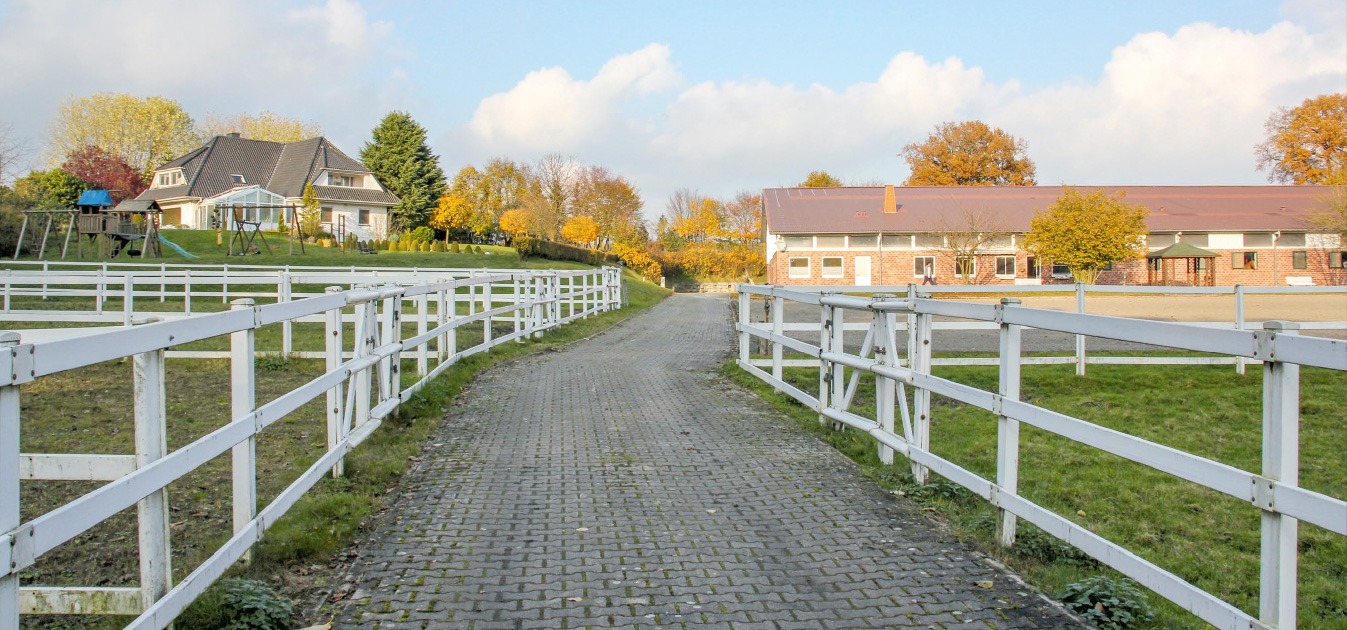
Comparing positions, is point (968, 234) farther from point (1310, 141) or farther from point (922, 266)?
point (1310, 141)

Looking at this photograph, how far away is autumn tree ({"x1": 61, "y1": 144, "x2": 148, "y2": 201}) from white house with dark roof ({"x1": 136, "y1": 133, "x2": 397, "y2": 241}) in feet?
7.53

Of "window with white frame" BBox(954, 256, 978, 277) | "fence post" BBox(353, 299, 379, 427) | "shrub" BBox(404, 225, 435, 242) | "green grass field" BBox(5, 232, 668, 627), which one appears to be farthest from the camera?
"shrub" BBox(404, 225, 435, 242)

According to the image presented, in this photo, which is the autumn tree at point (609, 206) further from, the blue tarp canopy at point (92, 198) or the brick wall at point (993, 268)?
the blue tarp canopy at point (92, 198)

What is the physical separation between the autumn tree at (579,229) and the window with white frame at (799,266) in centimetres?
2198

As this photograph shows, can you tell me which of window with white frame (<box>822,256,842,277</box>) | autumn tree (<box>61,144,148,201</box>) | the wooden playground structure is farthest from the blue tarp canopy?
window with white frame (<box>822,256,842,277</box>)

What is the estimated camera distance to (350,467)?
21.6ft

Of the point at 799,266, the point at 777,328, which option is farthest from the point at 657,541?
the point at 799,266

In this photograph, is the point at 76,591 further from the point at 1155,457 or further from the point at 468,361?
the point at 468,361

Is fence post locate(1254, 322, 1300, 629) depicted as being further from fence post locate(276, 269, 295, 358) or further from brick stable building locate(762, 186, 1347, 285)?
brick stable building locate(762, 186, 1347, 285)

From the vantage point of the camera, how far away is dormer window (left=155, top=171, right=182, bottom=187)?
64.1 meters

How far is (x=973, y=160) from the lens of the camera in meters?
75.6

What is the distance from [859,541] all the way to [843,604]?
97 cm

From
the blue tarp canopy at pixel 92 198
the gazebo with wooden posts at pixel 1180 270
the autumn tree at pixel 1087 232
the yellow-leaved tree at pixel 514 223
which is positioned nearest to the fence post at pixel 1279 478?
the blue tarp canopy at pixel 92 198

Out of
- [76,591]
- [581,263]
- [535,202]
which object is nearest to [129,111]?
[535,202]
